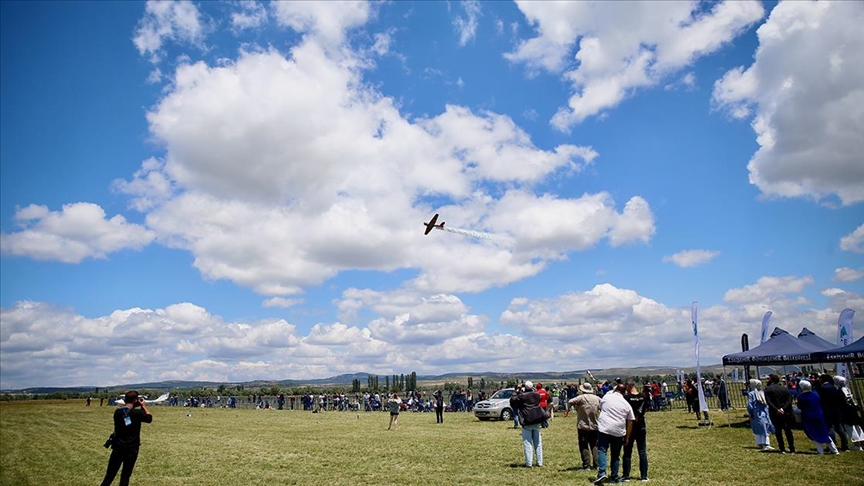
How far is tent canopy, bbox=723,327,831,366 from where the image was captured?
17594 mm

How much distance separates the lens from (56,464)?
529 inches

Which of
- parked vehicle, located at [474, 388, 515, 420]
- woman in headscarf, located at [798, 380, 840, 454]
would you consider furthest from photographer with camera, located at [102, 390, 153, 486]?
parked vehicle, located at [474, 388, 515, 420]

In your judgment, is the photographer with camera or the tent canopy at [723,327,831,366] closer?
the photographer with camera

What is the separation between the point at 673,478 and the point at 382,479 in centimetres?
547

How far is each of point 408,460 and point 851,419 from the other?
10.3m

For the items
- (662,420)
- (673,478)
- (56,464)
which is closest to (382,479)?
(673,478)

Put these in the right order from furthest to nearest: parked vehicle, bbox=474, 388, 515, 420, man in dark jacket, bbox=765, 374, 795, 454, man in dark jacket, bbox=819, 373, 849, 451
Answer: parked vehicle, bbox=474, 388, 515, 420 < man in dark jacket, bbox=819, 373, 849, 451 < man in dark jacket, bbox=765, 374, 795, 454

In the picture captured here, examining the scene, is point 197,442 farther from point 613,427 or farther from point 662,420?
point 662,420

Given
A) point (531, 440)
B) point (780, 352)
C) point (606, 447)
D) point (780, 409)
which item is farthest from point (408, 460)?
point (780, 352)

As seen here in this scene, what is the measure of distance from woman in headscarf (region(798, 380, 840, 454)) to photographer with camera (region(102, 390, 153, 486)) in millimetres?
13693

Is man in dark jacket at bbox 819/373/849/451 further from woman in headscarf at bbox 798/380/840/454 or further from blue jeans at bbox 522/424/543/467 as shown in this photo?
blue jeans at bbox 522/424/543/467

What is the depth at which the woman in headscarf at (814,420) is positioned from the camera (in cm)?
1205

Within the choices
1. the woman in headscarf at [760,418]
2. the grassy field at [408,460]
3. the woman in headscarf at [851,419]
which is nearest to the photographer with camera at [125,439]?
the grassy field at [408,460]

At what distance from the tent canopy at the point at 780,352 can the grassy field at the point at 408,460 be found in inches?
90.6
